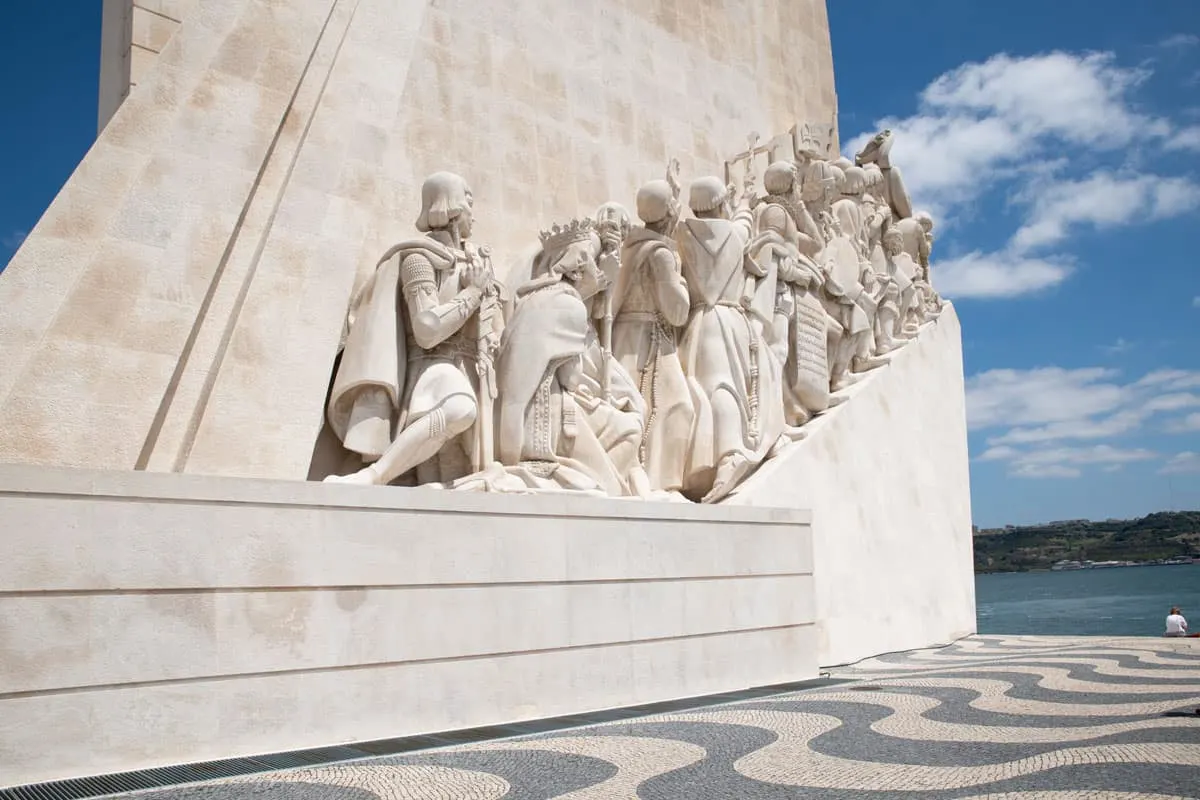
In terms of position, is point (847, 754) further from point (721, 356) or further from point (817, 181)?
point (817, 181)

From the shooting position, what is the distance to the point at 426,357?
5.51m

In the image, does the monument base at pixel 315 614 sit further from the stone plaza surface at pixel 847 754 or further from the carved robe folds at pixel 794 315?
the carved robe folds at pixel 794 315

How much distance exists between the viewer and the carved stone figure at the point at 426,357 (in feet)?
17.3

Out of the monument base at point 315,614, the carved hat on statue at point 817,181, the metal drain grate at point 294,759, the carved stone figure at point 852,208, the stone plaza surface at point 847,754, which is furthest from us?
the carved stone figure at point 852,208

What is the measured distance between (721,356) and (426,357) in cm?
262

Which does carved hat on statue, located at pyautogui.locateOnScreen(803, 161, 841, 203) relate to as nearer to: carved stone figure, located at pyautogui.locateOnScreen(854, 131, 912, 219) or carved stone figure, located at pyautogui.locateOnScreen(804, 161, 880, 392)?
carved stone figure, located at pyautogui.locateOnScreen(804, 161, 880, 392)

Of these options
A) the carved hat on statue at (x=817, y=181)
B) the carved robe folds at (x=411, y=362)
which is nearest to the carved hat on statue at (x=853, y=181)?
the carved hat on statue at (x=817, y=181)

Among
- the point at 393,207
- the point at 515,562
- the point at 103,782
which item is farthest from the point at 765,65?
the point at 103,782

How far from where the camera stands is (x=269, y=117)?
5.39m

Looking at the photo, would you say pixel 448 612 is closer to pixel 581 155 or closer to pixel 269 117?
pixel 269 117

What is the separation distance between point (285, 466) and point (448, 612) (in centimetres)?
98

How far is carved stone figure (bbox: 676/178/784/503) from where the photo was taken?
286 inches

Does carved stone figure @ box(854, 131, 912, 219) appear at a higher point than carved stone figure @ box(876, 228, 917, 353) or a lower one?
higher

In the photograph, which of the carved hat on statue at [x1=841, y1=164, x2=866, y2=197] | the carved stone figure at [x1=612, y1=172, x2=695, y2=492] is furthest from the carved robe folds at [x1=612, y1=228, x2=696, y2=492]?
the carved hat on statue at [x1=841, y1=164, x2=866, y2=197]
